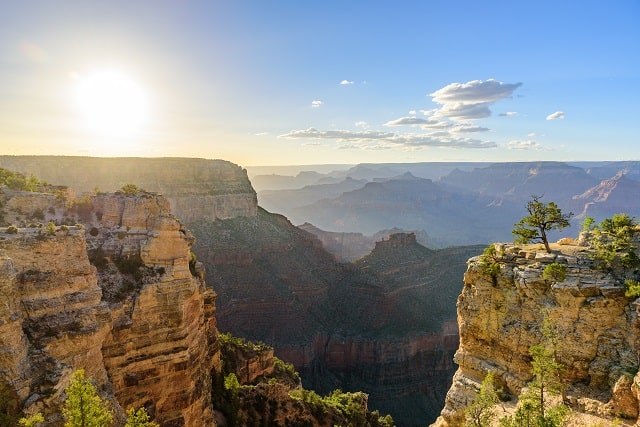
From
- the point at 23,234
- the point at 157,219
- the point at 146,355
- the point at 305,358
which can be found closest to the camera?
the point at 23,234

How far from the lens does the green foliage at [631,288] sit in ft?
53.4

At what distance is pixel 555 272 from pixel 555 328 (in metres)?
2.25

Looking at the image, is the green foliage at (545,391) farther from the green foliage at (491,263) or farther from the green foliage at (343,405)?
the green foliage at (343,405)

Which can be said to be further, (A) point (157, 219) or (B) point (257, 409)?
(B) point (257, 409)

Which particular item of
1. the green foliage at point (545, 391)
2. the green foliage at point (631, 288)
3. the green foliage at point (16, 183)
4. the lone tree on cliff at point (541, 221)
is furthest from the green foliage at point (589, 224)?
the green foliage at point (16, 183)

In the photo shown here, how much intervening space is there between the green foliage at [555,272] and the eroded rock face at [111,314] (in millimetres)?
16121

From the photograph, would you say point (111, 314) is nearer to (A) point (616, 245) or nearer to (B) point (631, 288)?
(B) point (631, 288)

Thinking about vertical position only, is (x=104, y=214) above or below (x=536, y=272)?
above

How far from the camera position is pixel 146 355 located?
20.4m

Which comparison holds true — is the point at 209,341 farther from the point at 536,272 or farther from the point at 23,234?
the point at 536,272

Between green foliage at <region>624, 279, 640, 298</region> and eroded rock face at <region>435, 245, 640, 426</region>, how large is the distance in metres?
0.24

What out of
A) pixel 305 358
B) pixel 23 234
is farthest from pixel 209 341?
pixel 305 358

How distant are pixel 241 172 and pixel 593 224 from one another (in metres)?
77.0

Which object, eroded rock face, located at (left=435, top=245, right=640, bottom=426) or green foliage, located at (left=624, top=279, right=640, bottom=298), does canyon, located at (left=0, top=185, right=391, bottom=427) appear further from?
green foliage, located at (left=624, top=279, right=640, bottom=298)
